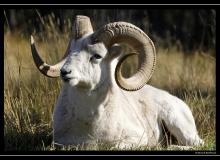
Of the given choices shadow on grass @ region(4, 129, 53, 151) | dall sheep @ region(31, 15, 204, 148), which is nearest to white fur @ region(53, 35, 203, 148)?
dall sheep @ region(31, 15, 204, 148)

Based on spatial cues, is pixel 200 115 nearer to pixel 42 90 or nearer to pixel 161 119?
pixel 161 119

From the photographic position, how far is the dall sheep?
27.9ft

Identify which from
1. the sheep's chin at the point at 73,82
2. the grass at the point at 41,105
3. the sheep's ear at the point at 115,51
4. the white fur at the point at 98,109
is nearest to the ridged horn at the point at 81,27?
the white fur at the point at 98,109

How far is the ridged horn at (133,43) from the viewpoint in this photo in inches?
338

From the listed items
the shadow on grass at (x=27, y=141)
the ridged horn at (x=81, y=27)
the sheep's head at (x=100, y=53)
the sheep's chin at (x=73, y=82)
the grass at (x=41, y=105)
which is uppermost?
the ridged horn at (x=81, y=27)

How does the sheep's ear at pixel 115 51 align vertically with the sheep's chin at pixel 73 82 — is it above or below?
above

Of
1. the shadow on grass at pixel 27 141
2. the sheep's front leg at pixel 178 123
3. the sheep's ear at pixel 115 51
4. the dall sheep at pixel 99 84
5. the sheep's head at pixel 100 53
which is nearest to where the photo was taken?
the sheep's head at pixel 100 53

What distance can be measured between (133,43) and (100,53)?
19.3 inches

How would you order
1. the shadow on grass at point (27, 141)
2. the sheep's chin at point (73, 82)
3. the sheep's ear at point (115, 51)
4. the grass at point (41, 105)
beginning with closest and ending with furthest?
the sheep's chin at point (73, 82), the sheep's ear at point (115, 51), the shadow on grass at point (27, 141), the grass at point (41, 105)

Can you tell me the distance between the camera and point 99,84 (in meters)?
8.64

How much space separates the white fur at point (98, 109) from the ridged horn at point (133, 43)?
16 cm

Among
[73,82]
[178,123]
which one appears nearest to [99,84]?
[73,82]

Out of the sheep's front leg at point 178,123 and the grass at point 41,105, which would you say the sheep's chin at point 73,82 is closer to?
the grass at point 41,105

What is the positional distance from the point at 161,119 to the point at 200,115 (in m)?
1.11
